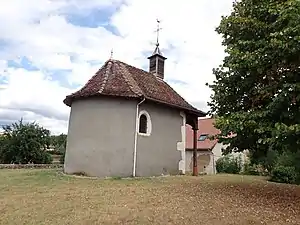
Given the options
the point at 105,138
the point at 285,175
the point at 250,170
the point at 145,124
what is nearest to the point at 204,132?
the point at 250,170

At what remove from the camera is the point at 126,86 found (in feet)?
56.9

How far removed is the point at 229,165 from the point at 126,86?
13.5 m

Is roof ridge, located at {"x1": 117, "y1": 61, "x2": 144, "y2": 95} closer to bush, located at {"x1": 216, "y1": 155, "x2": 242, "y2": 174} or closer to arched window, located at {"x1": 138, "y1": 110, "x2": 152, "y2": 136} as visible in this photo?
arched window, located at {"x1": 138, "y1": 110, "x2": 152, "y2": 136}

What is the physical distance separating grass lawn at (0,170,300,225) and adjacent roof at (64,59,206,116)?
575cm

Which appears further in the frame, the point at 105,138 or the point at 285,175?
the point at 285,175

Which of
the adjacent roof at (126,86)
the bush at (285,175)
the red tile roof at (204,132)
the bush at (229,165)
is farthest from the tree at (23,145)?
the bush at (285,175)

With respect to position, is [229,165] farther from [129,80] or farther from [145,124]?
[129,80]

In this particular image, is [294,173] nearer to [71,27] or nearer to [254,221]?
[254,221]

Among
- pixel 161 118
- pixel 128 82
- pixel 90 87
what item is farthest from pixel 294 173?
pixel 90 87

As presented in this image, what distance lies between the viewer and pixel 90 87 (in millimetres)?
17812

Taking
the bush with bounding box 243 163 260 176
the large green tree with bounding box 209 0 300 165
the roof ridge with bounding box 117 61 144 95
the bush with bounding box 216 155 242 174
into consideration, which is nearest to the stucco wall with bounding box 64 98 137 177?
the roof ridge with bounding box 117 61 144 95

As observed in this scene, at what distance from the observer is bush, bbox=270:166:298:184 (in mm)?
19453

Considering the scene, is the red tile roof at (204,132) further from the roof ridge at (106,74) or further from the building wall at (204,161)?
the roof ridge at (106,74)

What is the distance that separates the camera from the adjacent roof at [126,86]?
16.9 m
